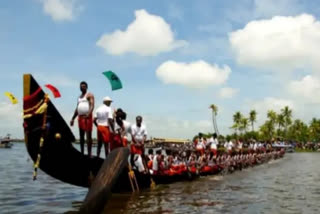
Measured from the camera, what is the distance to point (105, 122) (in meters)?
9.34

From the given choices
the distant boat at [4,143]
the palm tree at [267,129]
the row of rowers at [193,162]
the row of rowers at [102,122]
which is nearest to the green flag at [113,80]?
the row of rowers at [102,122]

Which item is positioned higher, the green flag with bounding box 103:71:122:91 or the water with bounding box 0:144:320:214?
the green flag with bounding box 103:71:122:91

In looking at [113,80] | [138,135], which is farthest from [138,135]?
[113,80]

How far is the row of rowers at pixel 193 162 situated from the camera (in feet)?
44.4

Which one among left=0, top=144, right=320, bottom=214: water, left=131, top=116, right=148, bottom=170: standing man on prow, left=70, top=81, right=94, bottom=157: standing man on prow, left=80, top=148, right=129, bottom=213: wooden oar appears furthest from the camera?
left=131, top=116, right=148, bottom=170: standing man on prow

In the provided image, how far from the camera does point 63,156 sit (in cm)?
902

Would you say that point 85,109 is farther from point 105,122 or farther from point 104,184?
point 104,184

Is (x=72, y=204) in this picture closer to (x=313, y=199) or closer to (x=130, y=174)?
(x=130, y=174)

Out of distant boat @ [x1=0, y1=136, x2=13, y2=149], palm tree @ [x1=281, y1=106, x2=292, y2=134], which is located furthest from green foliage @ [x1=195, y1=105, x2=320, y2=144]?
distant boat @ [x1=0, y1=136, x2=13, y2=149]

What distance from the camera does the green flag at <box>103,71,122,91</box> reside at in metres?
9.07

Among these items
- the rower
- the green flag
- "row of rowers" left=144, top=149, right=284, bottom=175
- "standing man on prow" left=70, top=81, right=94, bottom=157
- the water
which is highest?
the green flag

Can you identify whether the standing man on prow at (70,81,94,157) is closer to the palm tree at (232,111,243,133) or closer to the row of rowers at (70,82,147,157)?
the row of rowers at (70,82,147,157)

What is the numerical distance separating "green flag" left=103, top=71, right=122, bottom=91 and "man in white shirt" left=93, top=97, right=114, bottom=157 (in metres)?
0.42

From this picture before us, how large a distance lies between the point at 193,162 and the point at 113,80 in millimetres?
8501
